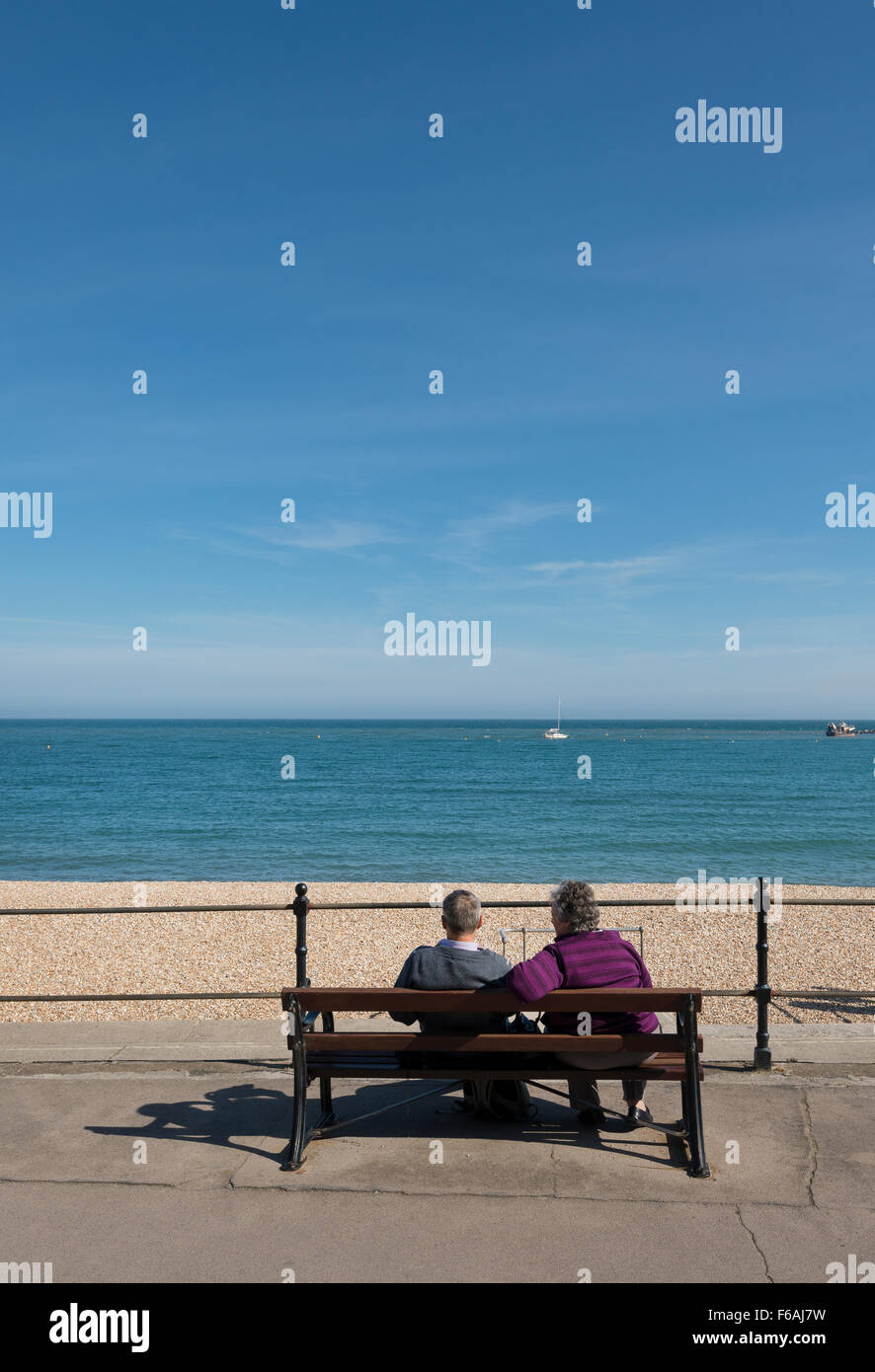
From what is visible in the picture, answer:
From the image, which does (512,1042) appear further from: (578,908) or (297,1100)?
(297,1100)

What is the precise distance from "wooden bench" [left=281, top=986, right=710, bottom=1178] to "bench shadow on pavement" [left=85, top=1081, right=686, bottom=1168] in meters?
0.18

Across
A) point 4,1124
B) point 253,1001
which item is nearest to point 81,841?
point 253,1001

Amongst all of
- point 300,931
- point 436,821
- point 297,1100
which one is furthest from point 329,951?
point 436,821

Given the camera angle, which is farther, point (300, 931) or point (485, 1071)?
point (300, 931)

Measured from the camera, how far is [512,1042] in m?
4.45

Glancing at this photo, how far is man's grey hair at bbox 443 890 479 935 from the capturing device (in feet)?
15.5

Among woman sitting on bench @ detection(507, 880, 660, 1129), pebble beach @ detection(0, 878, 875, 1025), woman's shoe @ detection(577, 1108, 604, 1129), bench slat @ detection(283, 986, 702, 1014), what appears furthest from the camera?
pebble beach @ detection(0, 878, 875, 1025)

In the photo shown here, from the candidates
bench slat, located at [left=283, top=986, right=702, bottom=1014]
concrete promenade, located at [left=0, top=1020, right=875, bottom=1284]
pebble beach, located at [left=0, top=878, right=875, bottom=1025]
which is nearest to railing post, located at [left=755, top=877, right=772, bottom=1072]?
concrete promenade, located at [left=0, top=1020, right=875, bottom=1284]

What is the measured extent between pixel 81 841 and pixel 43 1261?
98.3 feet

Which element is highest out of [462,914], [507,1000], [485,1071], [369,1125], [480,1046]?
[462,914]

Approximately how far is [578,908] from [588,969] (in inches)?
11.4

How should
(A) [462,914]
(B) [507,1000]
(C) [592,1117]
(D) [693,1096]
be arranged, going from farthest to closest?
(C) [592,1117] → (A) [462,914] → (D) [693,1096] → (B) [507,1000]

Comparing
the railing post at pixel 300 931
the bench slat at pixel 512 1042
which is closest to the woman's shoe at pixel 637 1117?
the bench slat at pixel 512 1042

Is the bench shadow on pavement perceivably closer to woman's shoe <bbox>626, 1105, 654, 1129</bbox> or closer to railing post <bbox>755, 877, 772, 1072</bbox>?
woman's shoe <bbox>626, 1105, 654, 1129</bbox>
